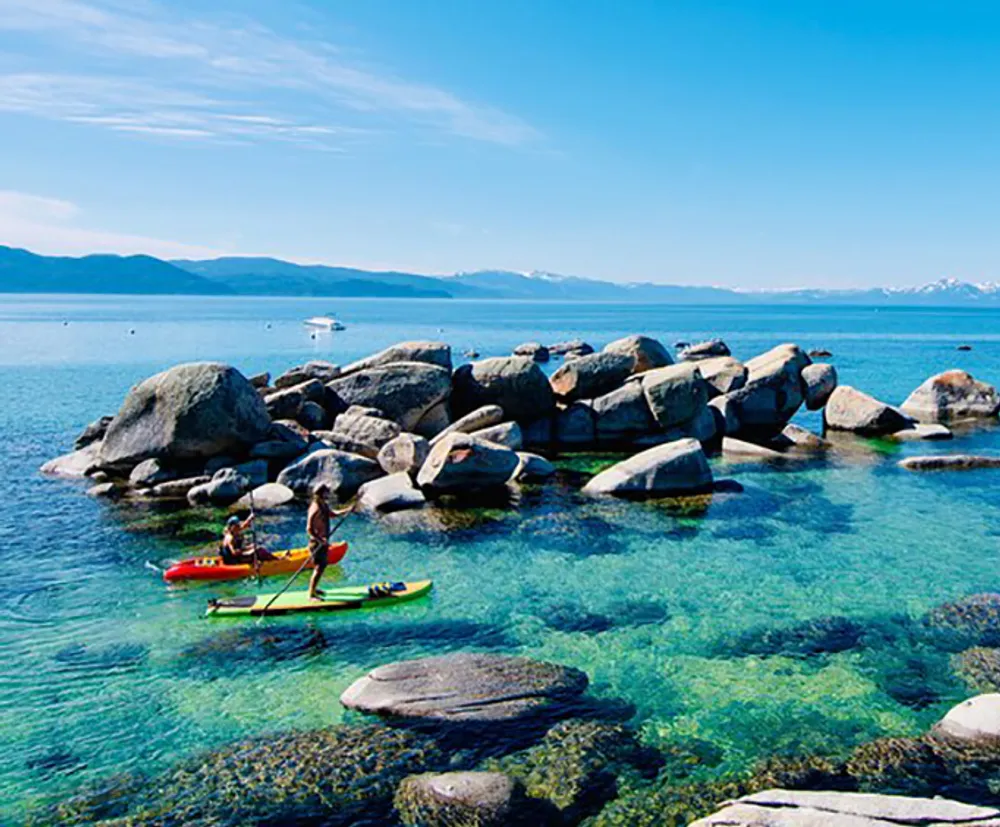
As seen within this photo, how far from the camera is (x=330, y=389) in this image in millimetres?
39000

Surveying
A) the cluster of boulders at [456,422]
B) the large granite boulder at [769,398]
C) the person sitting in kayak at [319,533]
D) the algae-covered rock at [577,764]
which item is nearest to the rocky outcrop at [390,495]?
the cluster of boulders at [456,422]

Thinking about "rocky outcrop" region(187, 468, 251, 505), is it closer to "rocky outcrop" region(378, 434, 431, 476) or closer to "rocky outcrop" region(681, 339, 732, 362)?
"rocky outcrop" region(378, 434, 431, 476)

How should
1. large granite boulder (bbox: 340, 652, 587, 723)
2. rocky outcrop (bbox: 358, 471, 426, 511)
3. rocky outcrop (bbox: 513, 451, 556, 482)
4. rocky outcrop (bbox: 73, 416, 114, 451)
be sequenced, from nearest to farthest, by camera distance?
1. large granite boulder (bbox: 340, 652, 587, 723)
2. rocky outcrop (bbox: 358, 471, 426, 511)
3. rocky outcrop (bbox: 513, 451, 556, 482)
4. rocky outcrop (bbox: 73, 416, 114, 451)

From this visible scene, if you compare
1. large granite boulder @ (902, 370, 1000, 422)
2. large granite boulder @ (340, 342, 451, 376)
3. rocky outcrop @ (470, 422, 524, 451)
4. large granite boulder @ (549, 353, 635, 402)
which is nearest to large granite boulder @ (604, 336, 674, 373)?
large granite boulder @ (549, 353, 635, 402)

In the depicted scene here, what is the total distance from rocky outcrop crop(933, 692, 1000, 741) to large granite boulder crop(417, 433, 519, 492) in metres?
18.1

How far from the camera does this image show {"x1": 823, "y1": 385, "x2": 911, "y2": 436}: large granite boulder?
41812 mm

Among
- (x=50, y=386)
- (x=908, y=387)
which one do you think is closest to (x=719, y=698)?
(x=908, y=387)

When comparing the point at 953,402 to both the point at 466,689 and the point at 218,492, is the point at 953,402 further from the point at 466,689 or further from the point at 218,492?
the point at 466,689

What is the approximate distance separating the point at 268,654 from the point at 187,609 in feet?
12.6

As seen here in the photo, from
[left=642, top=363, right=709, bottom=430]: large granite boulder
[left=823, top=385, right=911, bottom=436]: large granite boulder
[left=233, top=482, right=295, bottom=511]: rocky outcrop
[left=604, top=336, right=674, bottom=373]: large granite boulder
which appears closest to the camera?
[left=233, top=482, right=295, bottom=511]: rocky outcrop

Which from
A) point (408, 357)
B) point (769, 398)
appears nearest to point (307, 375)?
point (408, 357)

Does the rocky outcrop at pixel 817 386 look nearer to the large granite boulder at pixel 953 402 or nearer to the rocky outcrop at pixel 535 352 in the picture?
the large granite boulder at pixel 953 402

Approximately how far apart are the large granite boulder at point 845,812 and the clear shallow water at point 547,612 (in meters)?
2.41

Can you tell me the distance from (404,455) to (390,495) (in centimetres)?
324
